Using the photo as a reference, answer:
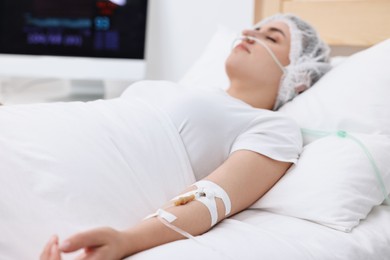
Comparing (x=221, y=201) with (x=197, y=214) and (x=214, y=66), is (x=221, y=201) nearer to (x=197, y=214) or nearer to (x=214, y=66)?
(x=197, y=214)

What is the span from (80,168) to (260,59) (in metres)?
0.70

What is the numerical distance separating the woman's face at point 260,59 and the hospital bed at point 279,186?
0.35 ft

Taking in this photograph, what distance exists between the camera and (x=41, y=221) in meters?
0.90

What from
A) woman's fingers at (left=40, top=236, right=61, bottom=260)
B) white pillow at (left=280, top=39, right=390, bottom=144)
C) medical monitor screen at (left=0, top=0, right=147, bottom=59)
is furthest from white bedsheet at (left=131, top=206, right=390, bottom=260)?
medical monitor screen at (left=0, top=0, right=147, bottom=59)

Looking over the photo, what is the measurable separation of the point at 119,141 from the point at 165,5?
1.78 meters

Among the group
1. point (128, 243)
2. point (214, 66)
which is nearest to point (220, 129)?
point (128, 243)

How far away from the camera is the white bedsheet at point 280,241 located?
87 cm

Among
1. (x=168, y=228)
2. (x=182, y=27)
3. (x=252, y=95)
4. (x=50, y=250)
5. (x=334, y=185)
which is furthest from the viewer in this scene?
(x=182, y=27)

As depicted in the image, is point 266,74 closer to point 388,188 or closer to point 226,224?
point 388,188

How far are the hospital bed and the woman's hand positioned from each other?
0.04m

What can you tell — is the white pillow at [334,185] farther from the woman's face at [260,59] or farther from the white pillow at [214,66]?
the white pillow at [214,66]

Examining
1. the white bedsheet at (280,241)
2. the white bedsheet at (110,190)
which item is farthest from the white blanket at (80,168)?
the white bedsheet at (280,241)

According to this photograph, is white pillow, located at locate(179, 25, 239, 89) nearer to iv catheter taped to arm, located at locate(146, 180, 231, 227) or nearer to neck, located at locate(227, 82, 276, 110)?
neck, located at locate(227, 82, 276, 110)

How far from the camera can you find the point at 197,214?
98 centimetres
